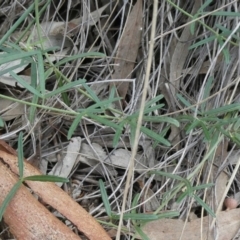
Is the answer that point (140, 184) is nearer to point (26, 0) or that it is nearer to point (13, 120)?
point (13, 120)

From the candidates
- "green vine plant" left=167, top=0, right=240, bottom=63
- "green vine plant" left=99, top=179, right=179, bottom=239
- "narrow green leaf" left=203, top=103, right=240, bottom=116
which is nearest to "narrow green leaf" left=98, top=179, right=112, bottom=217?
"green vine plant" left=99, top=179, right=179, bottom=239

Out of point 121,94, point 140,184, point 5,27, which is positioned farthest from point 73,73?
point 140,184

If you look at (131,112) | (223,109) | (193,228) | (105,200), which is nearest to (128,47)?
(131,112)

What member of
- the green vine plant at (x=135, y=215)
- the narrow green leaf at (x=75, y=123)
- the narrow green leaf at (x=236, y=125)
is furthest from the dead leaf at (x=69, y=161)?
the narrow green leaf at (x=236, y=125)

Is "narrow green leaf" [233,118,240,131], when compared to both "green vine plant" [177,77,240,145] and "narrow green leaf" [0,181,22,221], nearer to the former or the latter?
"green vine plant" [177,77,240,145]

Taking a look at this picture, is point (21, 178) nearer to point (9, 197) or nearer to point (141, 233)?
point (9, 197)

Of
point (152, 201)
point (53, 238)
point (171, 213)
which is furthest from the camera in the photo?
point (152, 201)
